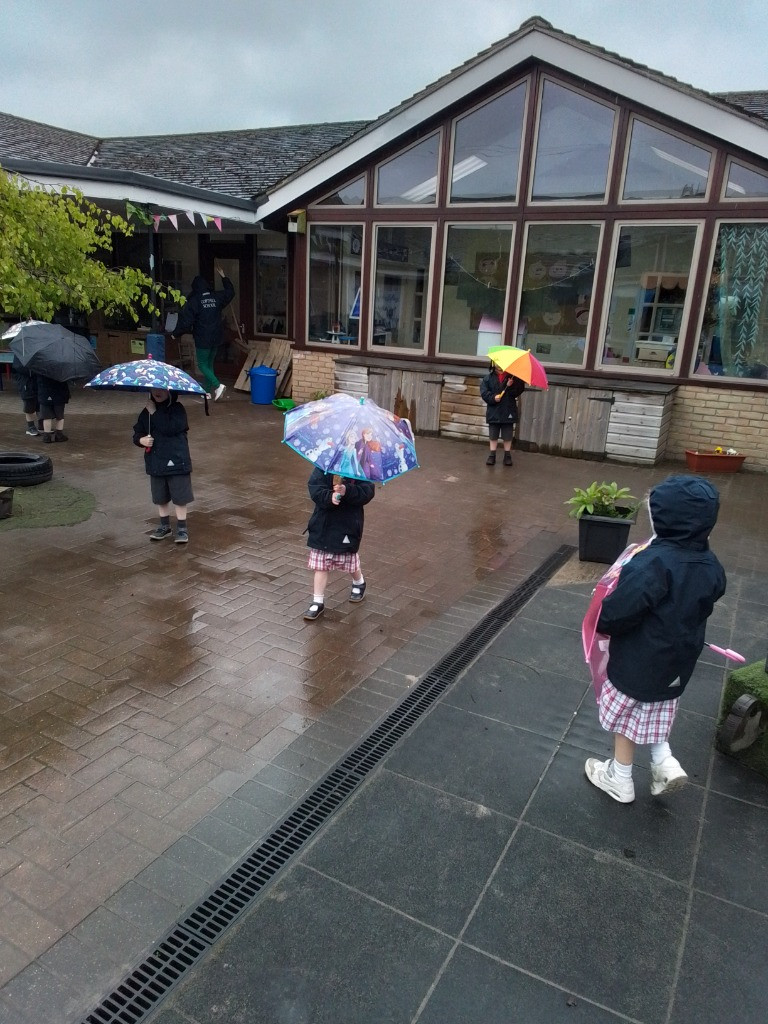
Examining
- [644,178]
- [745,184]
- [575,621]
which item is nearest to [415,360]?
[644,178]

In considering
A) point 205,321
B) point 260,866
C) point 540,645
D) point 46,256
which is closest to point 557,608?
point 540,645

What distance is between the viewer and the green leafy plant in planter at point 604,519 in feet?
20.3

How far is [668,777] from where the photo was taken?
3162 millimetres

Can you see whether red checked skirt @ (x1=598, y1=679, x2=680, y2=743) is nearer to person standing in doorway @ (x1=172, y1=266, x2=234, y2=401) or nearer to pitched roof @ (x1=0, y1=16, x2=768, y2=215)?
pitched roof @ (x1=0, y1=16, x2=768, y2=215)

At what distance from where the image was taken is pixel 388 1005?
2289 mm

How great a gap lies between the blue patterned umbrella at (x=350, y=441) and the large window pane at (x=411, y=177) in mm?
8483

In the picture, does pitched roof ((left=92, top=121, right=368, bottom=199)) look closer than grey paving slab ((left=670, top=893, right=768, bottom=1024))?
No

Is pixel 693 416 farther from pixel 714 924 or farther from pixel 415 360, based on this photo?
pixel 714 924

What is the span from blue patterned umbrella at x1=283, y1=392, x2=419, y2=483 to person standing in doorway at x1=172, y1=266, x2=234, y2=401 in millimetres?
10054

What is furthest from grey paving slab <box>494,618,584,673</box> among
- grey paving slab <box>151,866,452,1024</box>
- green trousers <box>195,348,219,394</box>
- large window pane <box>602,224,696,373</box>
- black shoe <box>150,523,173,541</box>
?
green trousers <box>195,348,219,394</box>

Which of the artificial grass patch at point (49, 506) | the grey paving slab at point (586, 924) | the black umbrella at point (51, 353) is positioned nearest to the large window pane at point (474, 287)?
the black umbrella at point (51, 353)

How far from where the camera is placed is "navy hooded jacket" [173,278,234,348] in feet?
45.9

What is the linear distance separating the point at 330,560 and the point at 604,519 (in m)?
2.62

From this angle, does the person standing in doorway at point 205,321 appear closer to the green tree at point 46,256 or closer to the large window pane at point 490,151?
the large window pane at point 490,151
